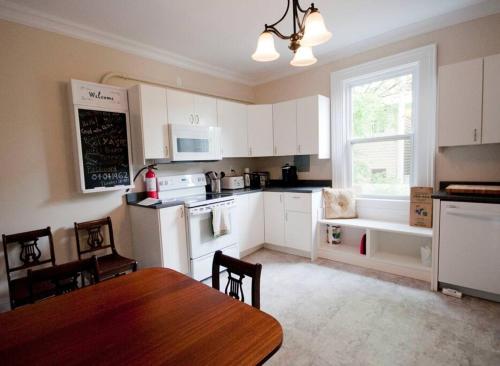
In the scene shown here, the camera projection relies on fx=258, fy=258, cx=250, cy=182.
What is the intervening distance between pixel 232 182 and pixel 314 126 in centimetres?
135

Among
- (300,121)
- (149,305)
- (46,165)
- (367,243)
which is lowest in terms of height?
(367,243)

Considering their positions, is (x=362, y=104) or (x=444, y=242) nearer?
(x=444, y=242)

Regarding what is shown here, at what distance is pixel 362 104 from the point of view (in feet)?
11.0

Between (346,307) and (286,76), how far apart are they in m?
3.24

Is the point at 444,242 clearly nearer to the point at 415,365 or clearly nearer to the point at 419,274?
the point at 419,274

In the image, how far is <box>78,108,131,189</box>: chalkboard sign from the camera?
8.12ft

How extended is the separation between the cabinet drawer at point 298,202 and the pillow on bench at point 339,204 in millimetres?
322

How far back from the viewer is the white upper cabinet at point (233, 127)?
3.51 m

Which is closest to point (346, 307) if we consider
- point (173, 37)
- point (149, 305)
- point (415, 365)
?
point (415, 365)

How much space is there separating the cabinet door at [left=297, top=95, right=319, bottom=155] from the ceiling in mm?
Result: 664

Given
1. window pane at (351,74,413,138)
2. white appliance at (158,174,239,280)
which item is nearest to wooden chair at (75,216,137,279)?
white appliance at (158,174,239,280)

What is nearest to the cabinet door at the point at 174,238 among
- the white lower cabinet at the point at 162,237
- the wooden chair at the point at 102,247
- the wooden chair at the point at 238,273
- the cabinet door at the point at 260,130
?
the white lower cabinet at the point at 162,237

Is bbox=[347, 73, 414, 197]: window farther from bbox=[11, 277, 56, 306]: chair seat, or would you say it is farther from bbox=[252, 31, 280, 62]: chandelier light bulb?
bbox=[11, 277, 56, 306]: chair seat

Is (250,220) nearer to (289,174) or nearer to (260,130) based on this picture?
(289,174)
